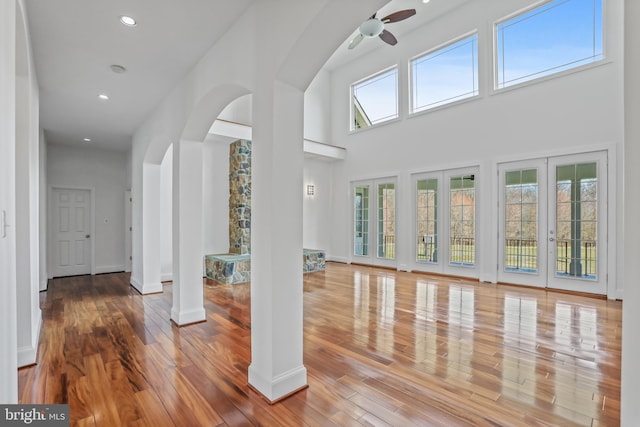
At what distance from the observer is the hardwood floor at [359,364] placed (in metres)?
1.94

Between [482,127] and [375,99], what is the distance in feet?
10.00

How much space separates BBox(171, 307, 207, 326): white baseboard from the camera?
355cm

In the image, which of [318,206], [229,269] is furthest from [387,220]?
[229,269]

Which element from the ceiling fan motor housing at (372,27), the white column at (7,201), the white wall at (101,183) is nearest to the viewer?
the white column at (7,201)

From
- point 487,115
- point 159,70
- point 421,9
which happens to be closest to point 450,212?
point 487,115

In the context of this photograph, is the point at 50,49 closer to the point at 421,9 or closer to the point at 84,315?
the point at 84,315

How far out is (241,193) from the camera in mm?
6617

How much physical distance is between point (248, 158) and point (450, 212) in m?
4.46

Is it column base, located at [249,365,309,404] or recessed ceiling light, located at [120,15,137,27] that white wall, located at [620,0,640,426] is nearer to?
column base, located at [249,365,309,404]

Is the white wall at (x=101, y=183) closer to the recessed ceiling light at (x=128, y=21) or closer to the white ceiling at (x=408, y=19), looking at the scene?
the recessed ceiling light at (x=128, y=21)

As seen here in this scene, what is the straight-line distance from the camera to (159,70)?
3.42 metres

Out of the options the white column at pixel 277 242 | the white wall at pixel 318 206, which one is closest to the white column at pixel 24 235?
the white column at pixel 277 242

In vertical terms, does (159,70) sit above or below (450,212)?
above
